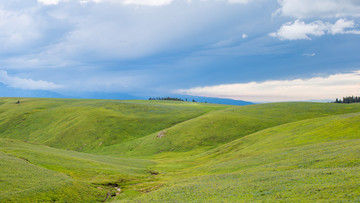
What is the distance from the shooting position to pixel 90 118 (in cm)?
16038

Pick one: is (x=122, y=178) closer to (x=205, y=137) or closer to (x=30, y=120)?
(x=205, y=137)

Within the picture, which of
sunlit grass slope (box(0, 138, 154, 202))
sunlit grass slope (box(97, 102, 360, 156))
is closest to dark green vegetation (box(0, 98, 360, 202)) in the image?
sunlit grass slope (box(0, 138, 154, 202))

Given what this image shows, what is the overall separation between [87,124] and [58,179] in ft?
386

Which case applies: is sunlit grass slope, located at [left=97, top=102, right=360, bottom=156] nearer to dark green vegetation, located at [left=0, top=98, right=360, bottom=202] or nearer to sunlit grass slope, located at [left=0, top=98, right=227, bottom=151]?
dark green vegetation, located at [left=0, top=98, right=360, bottom=202]

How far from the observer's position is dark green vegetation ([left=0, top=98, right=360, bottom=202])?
94.9 ft

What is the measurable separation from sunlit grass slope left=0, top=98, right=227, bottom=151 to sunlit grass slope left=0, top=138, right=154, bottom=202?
253 feet

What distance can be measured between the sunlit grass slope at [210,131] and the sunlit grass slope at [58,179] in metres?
49.2

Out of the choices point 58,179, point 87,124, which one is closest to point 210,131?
point 87,124

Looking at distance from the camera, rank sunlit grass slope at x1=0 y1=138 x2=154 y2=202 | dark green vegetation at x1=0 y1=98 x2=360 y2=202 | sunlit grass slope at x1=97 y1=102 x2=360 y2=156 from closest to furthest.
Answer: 1. dark green vegetation at x1=0 y1=98 x2=360 y2=202
2. sunlit grass slope at x1=0 y1=138 x2=154 y2=202
3. sunlit grass slope at x1=97 y1=102 x2=360 y2=156

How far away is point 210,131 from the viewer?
116 m

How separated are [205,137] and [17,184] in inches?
3298

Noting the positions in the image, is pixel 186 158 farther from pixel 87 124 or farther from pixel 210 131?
pixel 87 124

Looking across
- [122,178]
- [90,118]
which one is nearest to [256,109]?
[90,118]

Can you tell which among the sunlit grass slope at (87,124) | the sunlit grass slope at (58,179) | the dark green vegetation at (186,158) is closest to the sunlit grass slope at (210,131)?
the dark green vegetation at (186,158)
